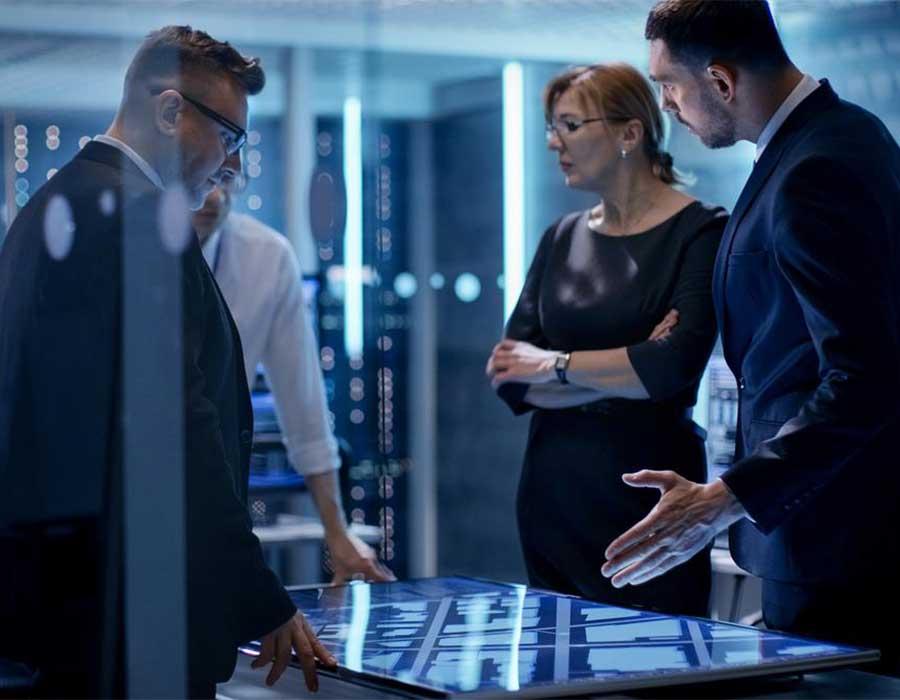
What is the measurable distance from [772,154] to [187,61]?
28.2 inches

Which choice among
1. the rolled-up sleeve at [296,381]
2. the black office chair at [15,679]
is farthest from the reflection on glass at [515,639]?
the rolled-up sleeve at [296,381]

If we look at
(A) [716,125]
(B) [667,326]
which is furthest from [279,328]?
(A) [716,125]

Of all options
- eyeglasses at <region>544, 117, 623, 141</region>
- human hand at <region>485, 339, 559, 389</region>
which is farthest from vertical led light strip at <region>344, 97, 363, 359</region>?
human hand at <region>485, 339, 559, 389</region>

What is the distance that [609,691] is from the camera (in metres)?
1.25

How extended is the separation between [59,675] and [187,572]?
139 mm

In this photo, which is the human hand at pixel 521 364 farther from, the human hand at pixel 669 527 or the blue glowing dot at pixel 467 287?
the blue glowing dot at pixel 467 287

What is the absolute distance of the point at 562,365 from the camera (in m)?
2.25

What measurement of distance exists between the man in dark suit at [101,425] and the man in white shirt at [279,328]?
101 cm

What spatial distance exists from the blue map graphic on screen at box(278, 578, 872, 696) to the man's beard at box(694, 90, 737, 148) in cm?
62

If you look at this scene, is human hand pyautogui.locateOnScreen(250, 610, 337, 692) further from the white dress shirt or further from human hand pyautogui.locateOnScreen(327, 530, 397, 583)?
the white dress shirt

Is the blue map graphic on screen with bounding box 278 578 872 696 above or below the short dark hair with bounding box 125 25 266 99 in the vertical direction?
below

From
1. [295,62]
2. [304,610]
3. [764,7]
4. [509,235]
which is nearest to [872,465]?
[764,7]

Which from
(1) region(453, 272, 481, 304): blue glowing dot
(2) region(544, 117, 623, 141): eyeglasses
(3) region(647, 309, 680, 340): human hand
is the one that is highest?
(2) region(544, 117, 623, 141): eyeglasses

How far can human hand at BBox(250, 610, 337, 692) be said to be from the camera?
137 cm
